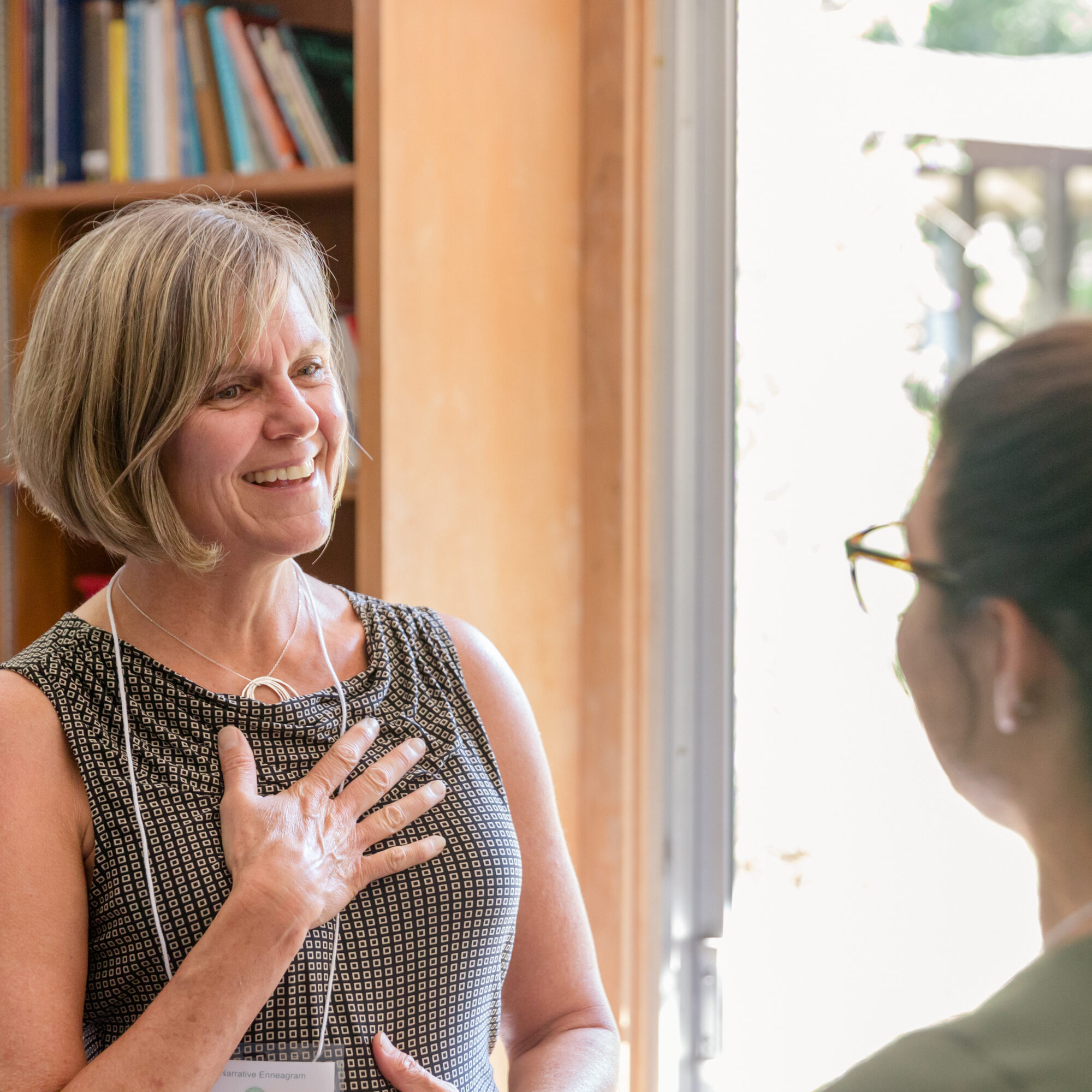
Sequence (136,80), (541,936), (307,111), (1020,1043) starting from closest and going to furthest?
1. (1020,1043)
2. (541,936)
3. (307,111)
4. (136,80)

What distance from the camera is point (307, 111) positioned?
186cm

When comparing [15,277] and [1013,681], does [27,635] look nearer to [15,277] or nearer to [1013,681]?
[15,277]

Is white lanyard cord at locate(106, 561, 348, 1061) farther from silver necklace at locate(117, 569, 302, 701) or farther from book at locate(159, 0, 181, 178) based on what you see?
book at locate(159, 0, 181, 178)

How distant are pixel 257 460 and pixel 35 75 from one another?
1230mm

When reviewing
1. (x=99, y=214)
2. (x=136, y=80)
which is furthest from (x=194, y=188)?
(x=99, y=214)

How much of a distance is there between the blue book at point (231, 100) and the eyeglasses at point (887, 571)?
5.50ft

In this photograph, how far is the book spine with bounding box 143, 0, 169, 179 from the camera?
6.38 feet

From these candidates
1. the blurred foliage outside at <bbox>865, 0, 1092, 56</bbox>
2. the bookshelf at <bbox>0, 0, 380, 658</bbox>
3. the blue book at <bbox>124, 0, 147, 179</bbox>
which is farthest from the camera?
the blue book at <bbox>124, 0, 147, 179</bbox>

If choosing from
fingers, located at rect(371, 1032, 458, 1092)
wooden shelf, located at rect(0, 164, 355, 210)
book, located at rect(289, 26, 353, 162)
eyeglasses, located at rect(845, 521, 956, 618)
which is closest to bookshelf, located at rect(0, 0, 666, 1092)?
wooden shelf, located at rect(0, 164, 355, 210)

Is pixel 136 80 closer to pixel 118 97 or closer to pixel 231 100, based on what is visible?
pixel 118 97

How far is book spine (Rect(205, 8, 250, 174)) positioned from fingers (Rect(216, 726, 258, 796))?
→ 3.46ft

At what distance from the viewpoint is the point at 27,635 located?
217 centimetres

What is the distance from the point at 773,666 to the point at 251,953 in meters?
1.30

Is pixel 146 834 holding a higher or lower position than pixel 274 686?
lower
